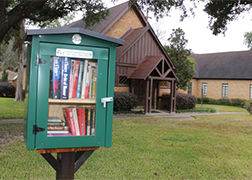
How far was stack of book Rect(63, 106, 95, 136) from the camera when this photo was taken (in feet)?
9.58

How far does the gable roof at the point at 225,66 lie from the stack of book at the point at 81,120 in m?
31.5

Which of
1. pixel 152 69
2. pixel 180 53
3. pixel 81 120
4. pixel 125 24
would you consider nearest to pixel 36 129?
pixel 81 120

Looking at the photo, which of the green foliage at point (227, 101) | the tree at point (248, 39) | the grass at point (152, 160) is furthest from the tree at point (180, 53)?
the tree at point (248, 39)

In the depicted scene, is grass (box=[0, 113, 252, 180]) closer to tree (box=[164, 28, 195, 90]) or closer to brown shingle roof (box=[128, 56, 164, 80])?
brown shingle roof (box=[128, 56, 164, 80])

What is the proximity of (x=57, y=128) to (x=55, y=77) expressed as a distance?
541mm

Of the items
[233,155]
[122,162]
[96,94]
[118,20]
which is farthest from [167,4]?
[118,20]

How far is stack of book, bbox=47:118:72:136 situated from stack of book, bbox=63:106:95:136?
0.15 ft

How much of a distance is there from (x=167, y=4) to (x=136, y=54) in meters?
8.20

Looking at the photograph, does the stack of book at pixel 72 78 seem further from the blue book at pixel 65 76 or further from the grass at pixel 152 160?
the grass at pixel 152 160

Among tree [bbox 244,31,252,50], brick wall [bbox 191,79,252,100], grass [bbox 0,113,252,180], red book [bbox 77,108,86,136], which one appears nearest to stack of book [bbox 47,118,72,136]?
red book [bbox 77,108,86,136]

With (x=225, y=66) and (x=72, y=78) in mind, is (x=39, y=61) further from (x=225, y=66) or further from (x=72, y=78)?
(x=225, y=66)

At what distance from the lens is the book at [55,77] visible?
2.80 m

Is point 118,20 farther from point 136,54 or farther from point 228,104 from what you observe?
point 228,104

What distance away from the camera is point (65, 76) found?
2.83 meters
